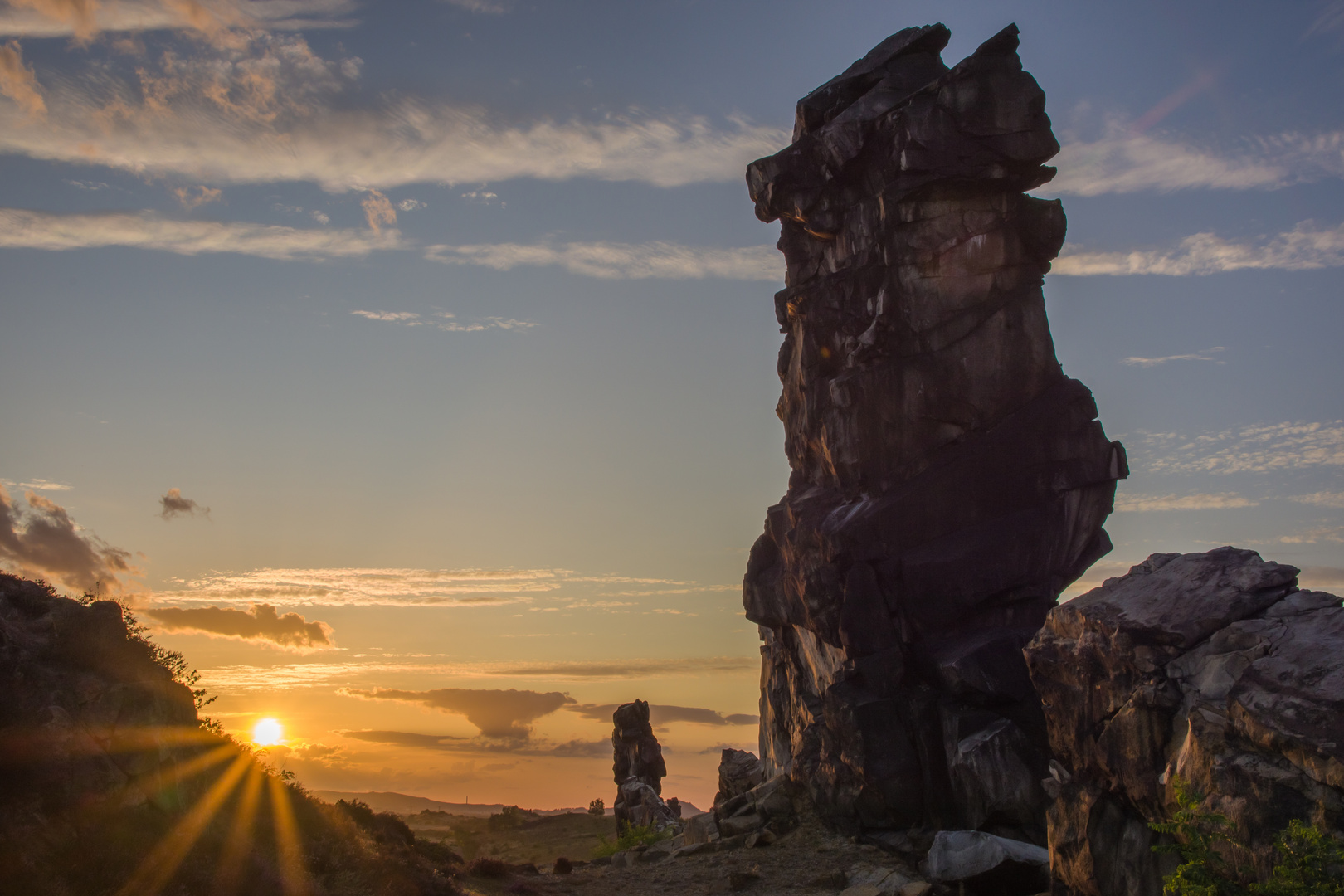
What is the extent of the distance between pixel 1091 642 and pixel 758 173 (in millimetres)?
35698

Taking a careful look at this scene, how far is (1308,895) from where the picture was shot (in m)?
18.8

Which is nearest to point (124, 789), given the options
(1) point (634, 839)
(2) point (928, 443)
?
(2) point (928, 443)

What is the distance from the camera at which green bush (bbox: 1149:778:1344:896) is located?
62.2 feet

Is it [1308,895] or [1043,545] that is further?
[1043,545]

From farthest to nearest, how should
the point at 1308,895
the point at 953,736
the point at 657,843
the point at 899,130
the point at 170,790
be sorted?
the point at 657,843 < the point at 899,130 < the point at 953,736 < the point at 170,790 < the point at 1308,895

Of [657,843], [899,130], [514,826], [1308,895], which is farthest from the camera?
[514,826]

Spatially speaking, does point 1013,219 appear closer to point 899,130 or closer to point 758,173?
→ point 899,130

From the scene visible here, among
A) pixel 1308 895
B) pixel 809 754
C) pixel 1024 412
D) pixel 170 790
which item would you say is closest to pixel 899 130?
pixel 1024 412

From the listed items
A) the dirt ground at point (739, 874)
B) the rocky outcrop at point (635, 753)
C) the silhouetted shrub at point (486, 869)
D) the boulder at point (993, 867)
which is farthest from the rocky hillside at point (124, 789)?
the rocky outcrop at point (635, 753)

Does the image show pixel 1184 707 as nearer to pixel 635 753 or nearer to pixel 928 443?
pixel 928 443

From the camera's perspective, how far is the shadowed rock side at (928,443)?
4309 centimetres

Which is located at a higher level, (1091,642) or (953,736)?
(1091,642)

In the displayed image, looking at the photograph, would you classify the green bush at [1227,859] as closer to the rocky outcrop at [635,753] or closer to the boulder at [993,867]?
the boulder at [993,867]

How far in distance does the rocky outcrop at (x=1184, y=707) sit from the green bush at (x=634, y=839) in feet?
108
